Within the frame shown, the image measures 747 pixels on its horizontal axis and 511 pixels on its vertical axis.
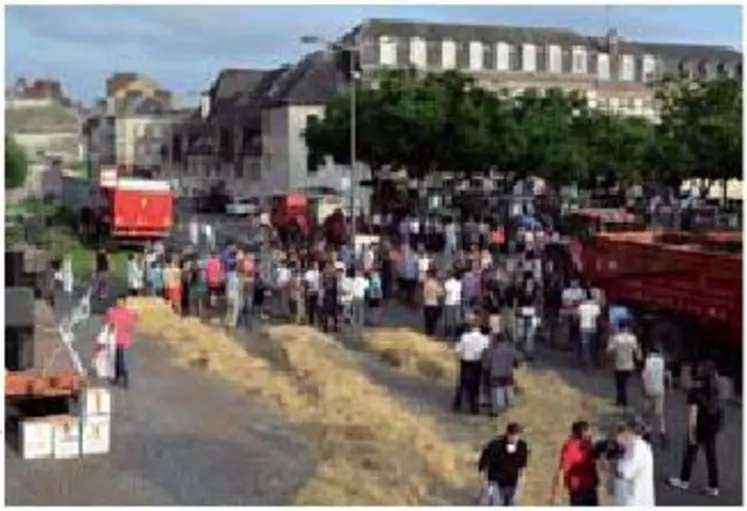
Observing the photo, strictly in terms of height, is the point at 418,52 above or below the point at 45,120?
above

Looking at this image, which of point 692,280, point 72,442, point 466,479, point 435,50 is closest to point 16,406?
point 72,442

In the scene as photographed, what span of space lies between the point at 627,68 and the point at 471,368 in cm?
9625

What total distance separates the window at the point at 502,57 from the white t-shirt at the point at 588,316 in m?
84.2

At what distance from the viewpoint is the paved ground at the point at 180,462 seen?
14961 millimetres

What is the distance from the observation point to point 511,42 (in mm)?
107750

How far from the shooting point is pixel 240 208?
237 feet

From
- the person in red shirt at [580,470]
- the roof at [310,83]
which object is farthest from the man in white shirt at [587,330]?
the roof at [310,83]

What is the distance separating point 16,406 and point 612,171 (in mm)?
45055

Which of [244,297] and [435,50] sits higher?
[435,50]

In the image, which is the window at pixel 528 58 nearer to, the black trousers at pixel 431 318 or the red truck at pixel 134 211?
the red truck at pixel 134 211

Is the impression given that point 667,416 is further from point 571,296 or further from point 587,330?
point 571,296

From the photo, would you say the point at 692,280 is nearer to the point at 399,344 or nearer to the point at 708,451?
the point at 399,344

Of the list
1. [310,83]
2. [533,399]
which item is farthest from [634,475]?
[310,83]

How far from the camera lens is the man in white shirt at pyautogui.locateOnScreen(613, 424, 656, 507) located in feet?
42.8
